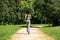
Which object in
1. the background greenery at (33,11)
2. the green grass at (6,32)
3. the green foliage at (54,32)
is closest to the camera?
the green grass at (6,32)

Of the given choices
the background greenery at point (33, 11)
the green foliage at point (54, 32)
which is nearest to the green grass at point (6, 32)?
the green foliage at point (54, 32)

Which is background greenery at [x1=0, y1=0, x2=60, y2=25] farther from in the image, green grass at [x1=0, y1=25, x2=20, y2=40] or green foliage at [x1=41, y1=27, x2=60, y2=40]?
green foliage at [x1=41, y1=27, x2=60, y2=40]

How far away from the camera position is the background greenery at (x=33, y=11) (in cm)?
4742

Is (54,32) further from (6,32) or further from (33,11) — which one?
(33,11)

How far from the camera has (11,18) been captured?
75.2m

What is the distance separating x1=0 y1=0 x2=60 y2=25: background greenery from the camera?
1867 inches

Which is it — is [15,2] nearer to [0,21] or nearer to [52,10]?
[0,21]

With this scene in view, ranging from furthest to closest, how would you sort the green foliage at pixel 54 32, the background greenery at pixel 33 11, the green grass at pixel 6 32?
the background greenery at pixel 33 11
the green foliage at pixel 54 32
the green grass at pixel 6 32

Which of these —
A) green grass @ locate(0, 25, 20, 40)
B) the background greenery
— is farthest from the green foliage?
the background greenery

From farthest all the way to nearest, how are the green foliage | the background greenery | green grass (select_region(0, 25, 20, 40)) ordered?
the background greenery
the green foliage
green grass (select_region(0, 25, 20, 40))

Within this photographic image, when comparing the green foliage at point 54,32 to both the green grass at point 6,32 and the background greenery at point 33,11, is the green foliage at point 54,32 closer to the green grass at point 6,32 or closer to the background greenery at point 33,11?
the green grass at point 6,32

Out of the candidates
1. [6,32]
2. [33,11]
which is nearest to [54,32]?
[6,32]

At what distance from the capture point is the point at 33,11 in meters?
72.7

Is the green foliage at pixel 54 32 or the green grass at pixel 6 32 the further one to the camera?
the green foliage at pixel 54 32
